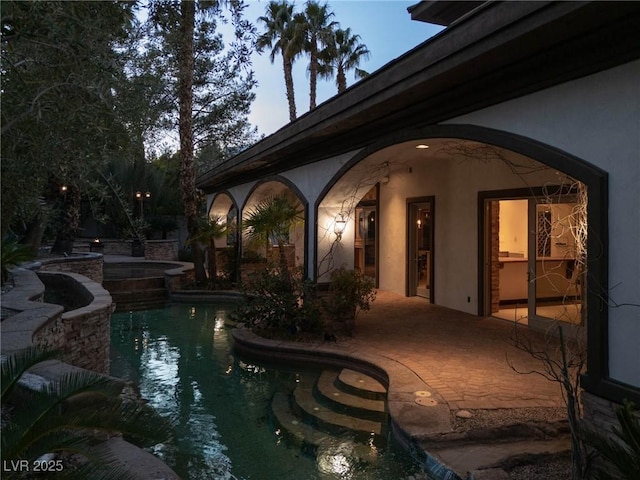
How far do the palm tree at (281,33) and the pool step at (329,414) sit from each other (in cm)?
2105

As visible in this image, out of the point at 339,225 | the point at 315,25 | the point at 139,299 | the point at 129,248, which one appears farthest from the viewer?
the point at 129,248

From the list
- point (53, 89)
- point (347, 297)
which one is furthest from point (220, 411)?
point (53, 89)

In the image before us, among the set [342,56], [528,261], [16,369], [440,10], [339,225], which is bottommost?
[16,369]

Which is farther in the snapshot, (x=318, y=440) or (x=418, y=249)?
(x=418, y=249)

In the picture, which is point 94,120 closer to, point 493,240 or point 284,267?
point 284,267

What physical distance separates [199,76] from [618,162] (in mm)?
19597

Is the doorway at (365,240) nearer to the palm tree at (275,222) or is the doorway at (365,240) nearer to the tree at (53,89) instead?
the palm tree at (275,222)

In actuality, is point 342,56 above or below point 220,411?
above

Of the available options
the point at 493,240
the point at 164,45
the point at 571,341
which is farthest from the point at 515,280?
the point at 164,45

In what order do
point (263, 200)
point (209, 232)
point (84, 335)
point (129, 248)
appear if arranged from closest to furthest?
point (84, 335) < point (209, 232) < point (263, 200) < point (129, 248)

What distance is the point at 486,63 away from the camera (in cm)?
484

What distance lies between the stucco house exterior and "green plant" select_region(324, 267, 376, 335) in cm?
121

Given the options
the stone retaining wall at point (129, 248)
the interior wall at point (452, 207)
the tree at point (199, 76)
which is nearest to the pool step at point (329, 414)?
the interior wall at point (452, 207)

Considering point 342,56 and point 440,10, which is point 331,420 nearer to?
point 440,10
